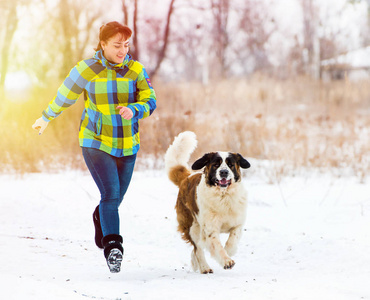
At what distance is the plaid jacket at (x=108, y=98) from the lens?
147 inches

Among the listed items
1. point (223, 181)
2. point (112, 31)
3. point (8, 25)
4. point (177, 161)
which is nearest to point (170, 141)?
point (177, 161)

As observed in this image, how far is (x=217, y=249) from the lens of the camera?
162 inches

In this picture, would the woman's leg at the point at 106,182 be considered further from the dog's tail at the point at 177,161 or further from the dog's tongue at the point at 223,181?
the dog's tail at the point at 177,161

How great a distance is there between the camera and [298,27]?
3694 centimetres

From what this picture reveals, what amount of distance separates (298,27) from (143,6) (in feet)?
78.7

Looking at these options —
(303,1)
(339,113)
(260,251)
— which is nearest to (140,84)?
(260,251)

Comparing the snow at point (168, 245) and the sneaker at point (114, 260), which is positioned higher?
the sneaker at point (114, 260)

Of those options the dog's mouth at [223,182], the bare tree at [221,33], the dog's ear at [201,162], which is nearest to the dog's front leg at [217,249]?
the dog's mouth at [223,182]

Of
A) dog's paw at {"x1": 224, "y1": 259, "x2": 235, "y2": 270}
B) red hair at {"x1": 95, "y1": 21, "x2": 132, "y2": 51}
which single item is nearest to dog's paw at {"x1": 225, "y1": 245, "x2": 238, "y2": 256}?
dog's paw at {"x1": 224, "y1": 259, "x2": 235, "y2": 270}

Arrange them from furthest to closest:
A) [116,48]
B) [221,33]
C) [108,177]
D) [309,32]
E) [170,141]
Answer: [309,32], [221,33], [170,141], [108,177], [116,48]

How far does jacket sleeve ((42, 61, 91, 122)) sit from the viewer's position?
12.3 ft

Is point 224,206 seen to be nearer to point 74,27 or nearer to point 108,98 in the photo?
point 108,98

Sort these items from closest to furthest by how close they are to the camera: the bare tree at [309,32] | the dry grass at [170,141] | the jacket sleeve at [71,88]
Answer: the jacket sleeve at [71,88], the dry grass at [170,141], the bare tree at [309,32]

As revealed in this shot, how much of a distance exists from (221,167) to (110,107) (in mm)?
1021
